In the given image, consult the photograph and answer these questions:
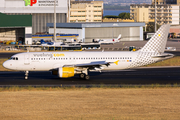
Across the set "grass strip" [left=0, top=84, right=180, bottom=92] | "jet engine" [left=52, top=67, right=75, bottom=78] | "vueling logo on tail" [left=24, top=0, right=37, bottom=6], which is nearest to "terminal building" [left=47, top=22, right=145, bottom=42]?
"vueling logo on tail" [left=24, top=0, right=37, bottom=6]

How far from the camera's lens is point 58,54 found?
41.0 meters

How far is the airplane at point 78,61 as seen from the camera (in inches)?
1575

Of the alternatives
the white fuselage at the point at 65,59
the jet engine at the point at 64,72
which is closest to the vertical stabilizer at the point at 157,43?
the white fuselage at the point at 65,59

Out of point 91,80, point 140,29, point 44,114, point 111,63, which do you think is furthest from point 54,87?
point 140,29

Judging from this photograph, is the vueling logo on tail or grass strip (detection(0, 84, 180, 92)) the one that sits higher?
the vueling logo on tail

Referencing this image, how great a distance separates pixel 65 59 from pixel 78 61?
1.83 metres

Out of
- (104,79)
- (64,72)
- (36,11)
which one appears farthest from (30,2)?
(64,72)

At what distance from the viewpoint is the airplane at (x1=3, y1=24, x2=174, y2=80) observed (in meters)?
40.0

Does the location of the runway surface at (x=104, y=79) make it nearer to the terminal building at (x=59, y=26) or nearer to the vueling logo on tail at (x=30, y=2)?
the terminal building at (x=59, y=26)

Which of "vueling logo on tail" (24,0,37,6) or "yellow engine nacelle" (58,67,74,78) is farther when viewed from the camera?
"vueling logo on tail" (24,0,37,6)

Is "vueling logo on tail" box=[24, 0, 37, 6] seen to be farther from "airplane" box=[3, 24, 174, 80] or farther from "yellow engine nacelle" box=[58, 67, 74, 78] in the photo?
"yellow engine nacelle" box=[58, 67, 74, 78]

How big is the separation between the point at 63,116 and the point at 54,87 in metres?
12.9

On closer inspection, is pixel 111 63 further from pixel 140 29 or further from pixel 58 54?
pixel 140 29

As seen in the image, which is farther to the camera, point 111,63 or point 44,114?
point 111,63
